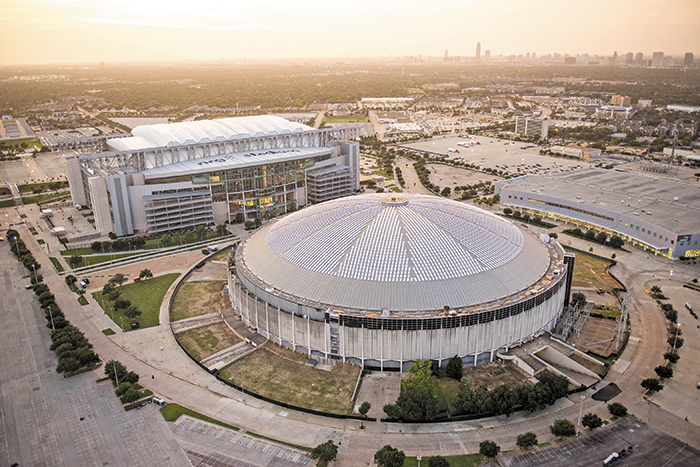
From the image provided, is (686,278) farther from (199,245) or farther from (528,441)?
(199,245)

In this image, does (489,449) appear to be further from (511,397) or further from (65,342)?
(65,342)

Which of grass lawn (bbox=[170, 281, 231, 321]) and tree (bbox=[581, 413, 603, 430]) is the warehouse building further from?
grass lawn (bbox=[170, 281, 231, 321])

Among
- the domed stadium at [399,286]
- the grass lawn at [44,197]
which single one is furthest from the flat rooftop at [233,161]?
the grass lawn at [44,197]

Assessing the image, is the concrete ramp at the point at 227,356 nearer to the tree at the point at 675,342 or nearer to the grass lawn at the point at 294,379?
the grass lawn at the point at 294,379

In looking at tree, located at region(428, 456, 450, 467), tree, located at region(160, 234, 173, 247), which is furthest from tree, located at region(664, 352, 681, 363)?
tree, located at region(160, 234, 173, 247)

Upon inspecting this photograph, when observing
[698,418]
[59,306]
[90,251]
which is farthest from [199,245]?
[698,418]
